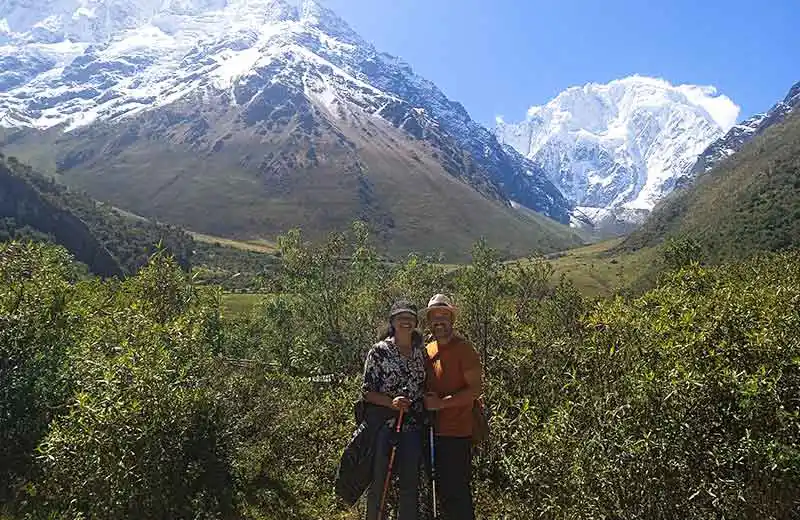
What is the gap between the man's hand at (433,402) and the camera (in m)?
8.63

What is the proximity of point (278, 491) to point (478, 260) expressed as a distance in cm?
1820

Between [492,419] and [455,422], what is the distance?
4650 millimetres

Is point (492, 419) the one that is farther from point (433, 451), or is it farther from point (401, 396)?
point (401, 396)

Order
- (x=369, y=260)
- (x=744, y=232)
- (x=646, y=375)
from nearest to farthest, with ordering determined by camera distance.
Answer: (x=646, y=375)
(x=369, y=260)
(x=744, y=232)

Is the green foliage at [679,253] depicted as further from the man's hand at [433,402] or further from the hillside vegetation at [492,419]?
the man's hand at [433,402]

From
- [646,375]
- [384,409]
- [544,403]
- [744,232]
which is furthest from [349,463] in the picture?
[744,232]

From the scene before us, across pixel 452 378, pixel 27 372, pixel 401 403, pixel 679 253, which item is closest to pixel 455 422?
pixel 452 378

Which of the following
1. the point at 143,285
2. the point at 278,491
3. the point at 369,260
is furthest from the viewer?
the point at 369,260

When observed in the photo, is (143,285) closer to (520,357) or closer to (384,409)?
(520,357)

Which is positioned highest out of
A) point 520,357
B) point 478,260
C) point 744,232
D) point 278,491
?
point 744,232

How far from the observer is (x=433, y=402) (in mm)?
8664

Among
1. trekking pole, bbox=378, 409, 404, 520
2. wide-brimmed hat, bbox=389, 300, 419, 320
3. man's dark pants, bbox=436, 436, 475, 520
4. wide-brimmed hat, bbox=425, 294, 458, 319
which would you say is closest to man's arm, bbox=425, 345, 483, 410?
trekking pole, bbox=378, 409, 404, 520

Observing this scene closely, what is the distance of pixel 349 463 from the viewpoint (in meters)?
9.05

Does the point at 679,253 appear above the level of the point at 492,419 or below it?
above
